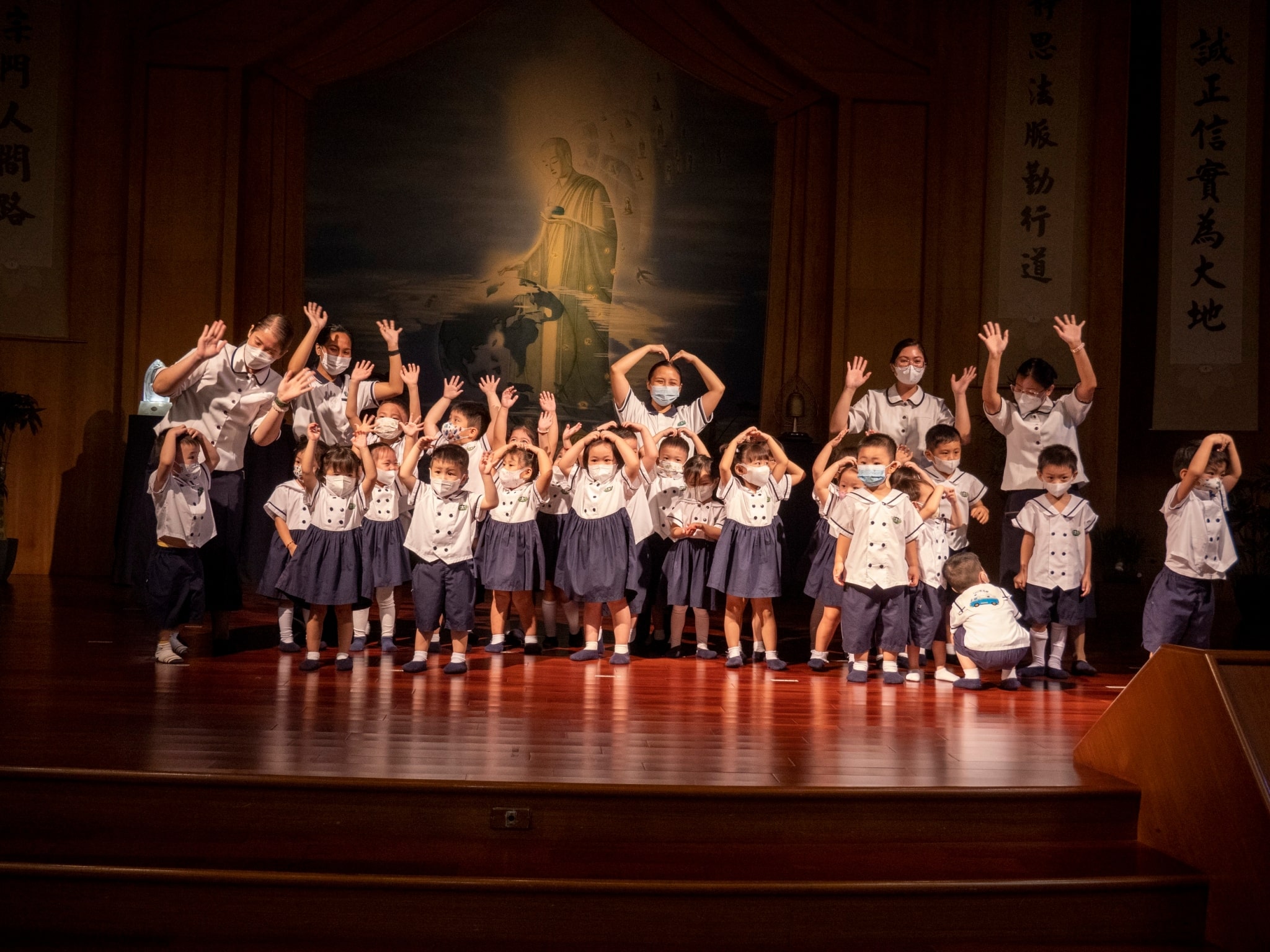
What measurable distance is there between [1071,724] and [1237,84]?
6184mm

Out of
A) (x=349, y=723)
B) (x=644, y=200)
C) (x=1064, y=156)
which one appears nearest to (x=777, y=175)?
(x=644, y=200)

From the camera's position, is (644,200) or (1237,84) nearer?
(1237,84)

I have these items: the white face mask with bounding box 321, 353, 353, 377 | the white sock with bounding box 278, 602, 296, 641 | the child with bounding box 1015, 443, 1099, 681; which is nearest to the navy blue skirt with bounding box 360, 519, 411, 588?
the white sock with bounding box 278, 602, 296, 641

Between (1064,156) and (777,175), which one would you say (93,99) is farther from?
(1064,156)

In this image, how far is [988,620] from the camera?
17.8ft

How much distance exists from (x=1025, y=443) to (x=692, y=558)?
1.84m

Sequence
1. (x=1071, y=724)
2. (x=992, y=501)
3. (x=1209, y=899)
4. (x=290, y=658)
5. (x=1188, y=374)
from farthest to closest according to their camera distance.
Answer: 1. (x=992, y=501)
2. (x=1188, y=374)
3. (x=290, y=658)
4. (x=1071, y=724)
5. (x=1209, y=899)

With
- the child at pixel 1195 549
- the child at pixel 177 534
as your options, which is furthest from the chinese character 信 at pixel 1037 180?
the child at pixel 177 534

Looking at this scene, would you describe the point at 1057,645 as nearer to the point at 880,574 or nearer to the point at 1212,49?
the point at 880,574

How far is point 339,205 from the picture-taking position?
9.46 meters

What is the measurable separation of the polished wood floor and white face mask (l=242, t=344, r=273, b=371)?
1388 millimetres

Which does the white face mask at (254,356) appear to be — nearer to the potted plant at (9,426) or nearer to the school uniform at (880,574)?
the school uniform at (880,574)

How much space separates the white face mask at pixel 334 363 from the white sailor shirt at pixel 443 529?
0.99 m

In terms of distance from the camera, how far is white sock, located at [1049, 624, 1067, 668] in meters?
5.73
